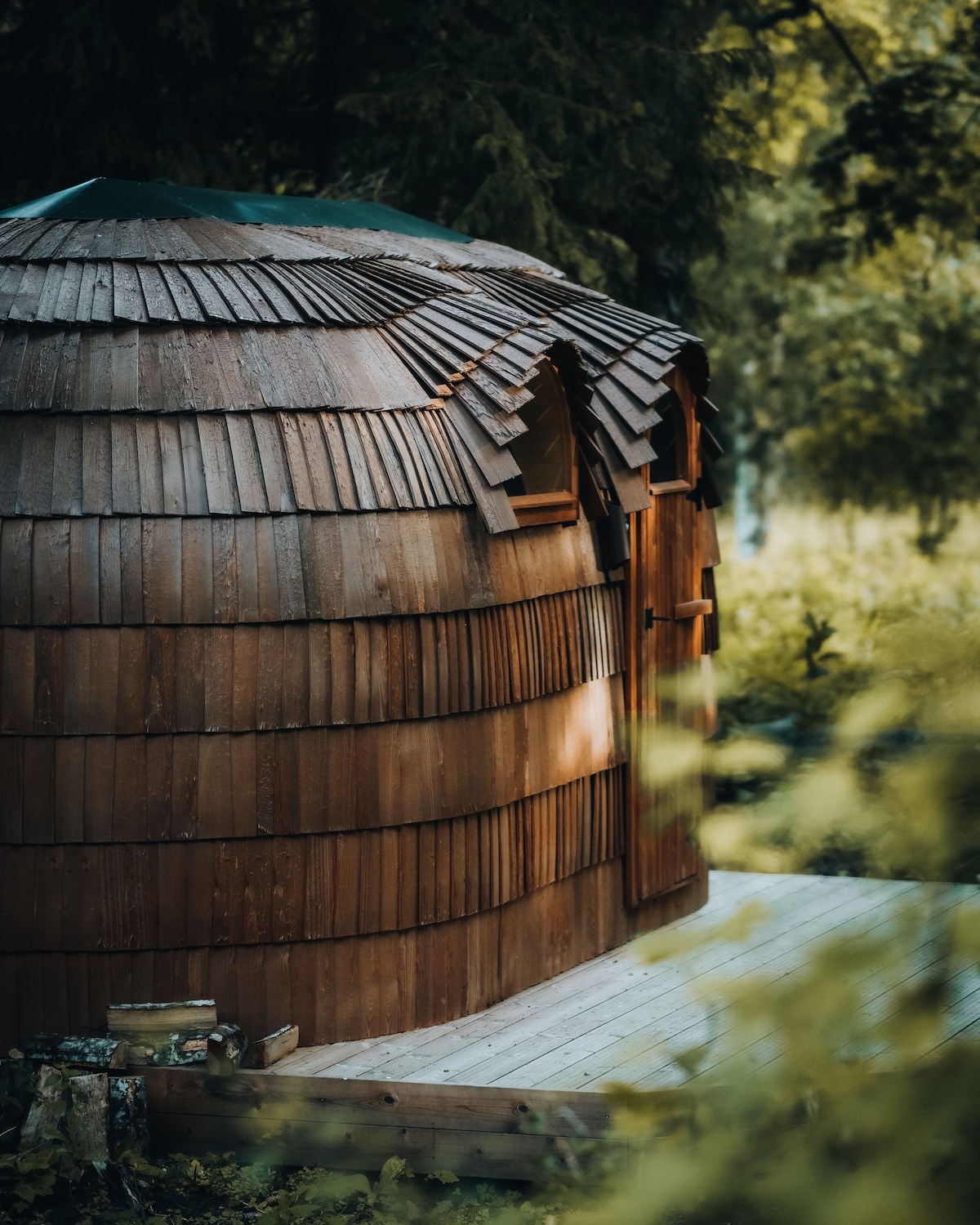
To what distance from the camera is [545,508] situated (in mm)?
5719

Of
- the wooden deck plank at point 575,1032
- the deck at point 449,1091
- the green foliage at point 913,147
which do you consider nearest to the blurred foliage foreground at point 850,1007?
the wooden deck plank at point 575,1032

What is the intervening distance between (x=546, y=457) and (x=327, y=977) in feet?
8.01

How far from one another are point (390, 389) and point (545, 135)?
641 centimetres

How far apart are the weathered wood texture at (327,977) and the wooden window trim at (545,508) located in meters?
1.67

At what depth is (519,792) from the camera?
18.7ft

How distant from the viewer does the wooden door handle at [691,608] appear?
6.65 meters

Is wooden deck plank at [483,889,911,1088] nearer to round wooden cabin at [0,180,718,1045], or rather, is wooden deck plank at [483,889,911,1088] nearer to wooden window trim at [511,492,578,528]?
round wooden cabin at [0,180,718,1045]

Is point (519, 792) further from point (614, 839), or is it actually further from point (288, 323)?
point (288, 323)

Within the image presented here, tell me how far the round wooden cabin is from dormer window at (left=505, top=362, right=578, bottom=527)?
1 cm

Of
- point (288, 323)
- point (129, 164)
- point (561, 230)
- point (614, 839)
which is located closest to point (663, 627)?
point (614, 839)

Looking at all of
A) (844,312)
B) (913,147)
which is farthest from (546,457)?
(844,312)

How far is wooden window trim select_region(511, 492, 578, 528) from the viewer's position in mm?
5613

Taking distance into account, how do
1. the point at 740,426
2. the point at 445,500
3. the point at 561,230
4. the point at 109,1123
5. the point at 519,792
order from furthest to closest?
the point at 740,426
the point at 561,230
the point at 519,792
the point at 445,500
the point at 109,1123

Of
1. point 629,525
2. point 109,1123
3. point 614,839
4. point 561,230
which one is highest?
point 561,230
